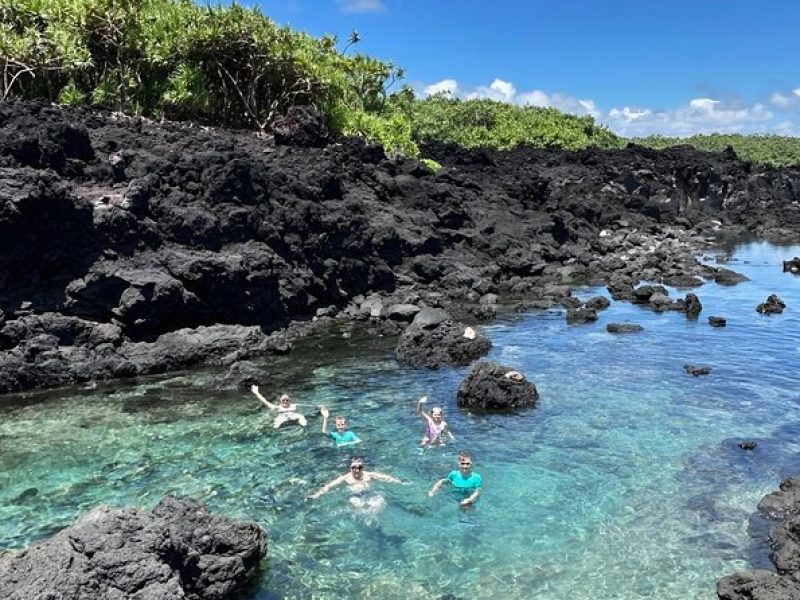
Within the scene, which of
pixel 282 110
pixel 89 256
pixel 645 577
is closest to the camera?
pixel 645 577

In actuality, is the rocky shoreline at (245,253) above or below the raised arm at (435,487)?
above

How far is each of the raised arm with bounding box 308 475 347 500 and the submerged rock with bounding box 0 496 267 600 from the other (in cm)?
394

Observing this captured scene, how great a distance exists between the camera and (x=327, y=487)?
52.2ft

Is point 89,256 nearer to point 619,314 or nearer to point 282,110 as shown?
point 619,314

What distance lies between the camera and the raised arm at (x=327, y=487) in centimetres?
1578

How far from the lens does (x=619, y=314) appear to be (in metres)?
34.8

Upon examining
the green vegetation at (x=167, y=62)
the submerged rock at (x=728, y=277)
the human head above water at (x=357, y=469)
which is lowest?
the human head above water at (x=357, y=469)

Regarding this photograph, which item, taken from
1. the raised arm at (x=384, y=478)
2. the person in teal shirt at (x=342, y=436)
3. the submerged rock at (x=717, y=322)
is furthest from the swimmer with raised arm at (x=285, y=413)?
the submerged rock at (x=717, y=322)

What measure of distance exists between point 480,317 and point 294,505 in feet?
63.7

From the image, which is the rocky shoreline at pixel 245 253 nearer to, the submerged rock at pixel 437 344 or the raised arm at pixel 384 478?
the submerged rock at pixel 437 344

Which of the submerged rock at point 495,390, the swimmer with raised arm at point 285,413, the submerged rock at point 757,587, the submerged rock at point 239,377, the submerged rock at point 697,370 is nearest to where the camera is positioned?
the submerged rock at point 757,587

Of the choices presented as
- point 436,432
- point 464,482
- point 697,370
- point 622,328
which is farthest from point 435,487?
point 622,328

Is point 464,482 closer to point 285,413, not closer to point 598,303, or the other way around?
point 285,413

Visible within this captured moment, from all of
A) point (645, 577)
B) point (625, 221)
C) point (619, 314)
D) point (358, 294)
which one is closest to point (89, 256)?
point (358, 294)
